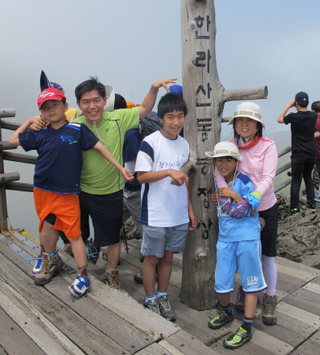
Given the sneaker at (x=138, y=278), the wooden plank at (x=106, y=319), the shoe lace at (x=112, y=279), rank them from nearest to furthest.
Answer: the wooden plank at (x=106, y=319) → the shoe lace at (x=112, y=279) → the sneaker at (x=138, y=278)

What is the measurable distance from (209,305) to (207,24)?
222 cm

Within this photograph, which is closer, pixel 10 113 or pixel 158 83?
pixel 158 83

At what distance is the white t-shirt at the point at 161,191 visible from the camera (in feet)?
7.98

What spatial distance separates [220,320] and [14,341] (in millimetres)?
1439

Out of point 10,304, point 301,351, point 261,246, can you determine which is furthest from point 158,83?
point 301,351

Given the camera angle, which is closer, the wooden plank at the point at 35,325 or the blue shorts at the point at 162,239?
the wooden plank at the point at 35,325

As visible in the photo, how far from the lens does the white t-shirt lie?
243 centimetres

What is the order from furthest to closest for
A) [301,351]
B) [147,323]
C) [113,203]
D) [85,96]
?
[113,203]
[85,96]
[301,351]
[147,323]

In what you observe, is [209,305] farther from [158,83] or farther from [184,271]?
[158,83]

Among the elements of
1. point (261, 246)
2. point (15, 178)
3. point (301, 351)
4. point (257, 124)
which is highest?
point (257, 124)

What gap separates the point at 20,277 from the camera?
288 cm

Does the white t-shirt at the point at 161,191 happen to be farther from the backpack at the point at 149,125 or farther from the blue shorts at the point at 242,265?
the backpack at the point at 149,125

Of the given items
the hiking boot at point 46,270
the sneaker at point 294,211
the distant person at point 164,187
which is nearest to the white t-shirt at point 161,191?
the distant person at point 164,187

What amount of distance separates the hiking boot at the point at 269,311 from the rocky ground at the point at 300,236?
213 cm
